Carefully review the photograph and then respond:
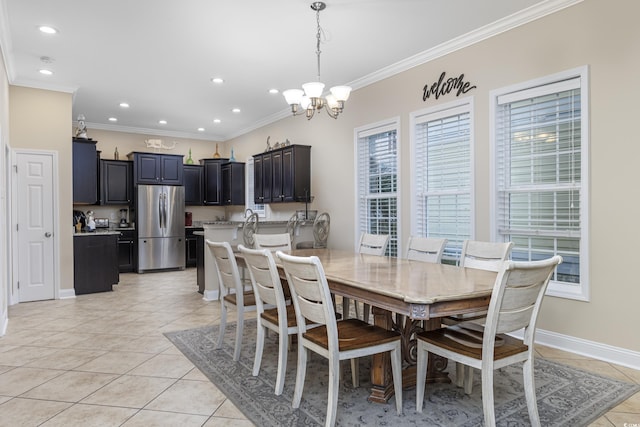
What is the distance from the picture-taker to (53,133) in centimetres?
548

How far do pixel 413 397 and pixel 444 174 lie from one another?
2.65 m

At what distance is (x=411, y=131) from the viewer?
15.5 ft

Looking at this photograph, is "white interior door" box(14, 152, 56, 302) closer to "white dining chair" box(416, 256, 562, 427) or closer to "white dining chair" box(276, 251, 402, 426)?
"white dining chair" box(276, 251, 402, 426)

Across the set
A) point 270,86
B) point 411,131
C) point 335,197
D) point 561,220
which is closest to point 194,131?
point 270,86

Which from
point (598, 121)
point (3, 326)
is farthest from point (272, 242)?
point (598, 121)

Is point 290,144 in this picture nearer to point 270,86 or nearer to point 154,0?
point 270,86

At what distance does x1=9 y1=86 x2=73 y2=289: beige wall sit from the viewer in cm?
526

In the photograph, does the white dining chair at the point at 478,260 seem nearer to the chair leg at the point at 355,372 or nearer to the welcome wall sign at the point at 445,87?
the chair leg at the point at 355,372

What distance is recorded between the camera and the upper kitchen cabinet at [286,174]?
634 centimetres

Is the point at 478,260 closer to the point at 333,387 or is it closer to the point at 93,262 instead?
the point at 333,387

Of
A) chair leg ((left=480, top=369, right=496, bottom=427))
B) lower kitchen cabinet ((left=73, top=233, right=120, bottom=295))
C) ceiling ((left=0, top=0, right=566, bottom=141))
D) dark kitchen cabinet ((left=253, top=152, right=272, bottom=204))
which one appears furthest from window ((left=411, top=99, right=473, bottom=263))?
lower kitchen cabinet ((left=73, top=233, right=120, bottom=295))

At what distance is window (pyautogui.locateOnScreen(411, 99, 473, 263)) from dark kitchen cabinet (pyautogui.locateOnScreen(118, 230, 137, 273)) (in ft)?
18.8

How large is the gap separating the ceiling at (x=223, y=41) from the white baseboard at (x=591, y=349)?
276cm

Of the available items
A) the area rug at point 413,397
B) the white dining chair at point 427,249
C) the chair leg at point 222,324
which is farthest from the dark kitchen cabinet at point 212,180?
the white dining chair at point 427,249
